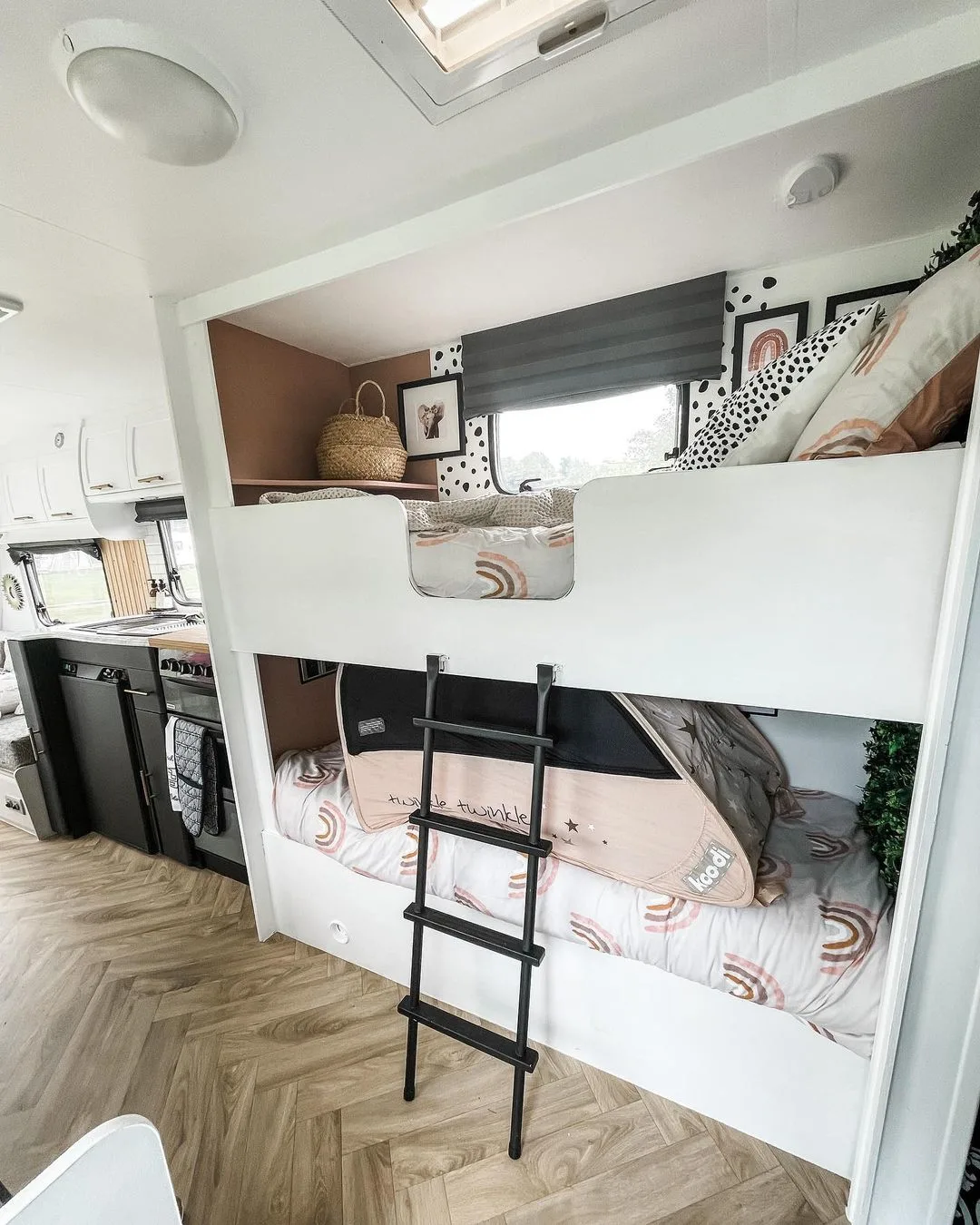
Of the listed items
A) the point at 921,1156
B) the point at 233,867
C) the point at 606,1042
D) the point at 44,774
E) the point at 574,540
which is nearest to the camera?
the point at 921,1156

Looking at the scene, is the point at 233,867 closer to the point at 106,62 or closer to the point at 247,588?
the point at 247,588

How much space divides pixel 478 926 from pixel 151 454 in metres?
2.72

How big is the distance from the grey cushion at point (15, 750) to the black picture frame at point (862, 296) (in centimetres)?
389

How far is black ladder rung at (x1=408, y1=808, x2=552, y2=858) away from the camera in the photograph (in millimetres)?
1249

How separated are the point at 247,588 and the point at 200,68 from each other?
3.89 ft

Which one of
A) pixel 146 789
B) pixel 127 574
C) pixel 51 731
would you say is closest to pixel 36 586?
pixel 127 574

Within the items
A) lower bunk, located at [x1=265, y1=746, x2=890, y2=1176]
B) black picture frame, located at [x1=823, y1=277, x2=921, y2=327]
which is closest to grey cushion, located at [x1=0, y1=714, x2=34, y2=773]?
lower bunk, located at [x1=265, y1=746, x2=890, y2=1176]

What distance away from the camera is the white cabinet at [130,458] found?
257 centimetres

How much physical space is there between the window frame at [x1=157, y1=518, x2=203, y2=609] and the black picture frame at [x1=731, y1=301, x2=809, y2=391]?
319 cm

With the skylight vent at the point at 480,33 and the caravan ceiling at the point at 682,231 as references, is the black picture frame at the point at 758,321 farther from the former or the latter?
the skylight vent at the point at 480,33

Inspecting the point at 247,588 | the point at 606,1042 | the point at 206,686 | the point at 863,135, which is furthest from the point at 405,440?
the point at 606,1042

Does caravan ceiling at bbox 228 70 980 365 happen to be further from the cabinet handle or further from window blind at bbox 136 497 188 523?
the cabinet handle

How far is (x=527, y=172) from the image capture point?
42.4 inches

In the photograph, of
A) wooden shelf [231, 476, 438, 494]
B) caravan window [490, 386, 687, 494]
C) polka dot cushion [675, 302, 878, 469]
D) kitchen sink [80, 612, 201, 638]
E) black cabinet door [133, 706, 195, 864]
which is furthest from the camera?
kitchen sink [80, 612, 201, 638]
